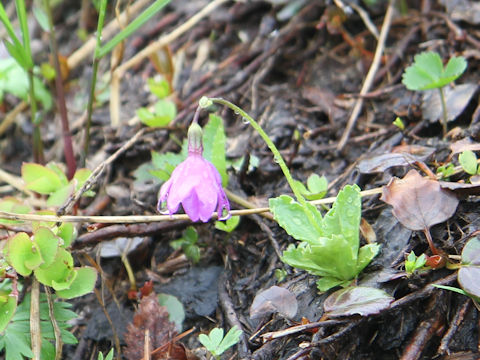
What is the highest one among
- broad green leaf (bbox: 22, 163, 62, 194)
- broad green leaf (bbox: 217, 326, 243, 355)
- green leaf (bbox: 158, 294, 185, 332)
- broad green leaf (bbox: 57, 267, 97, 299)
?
broad green leaf (bbox: 22, 163, 62, 194)

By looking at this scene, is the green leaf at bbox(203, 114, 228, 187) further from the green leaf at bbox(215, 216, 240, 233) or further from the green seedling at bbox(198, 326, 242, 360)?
the green seedling at bbox(198, 326, 242, 360)

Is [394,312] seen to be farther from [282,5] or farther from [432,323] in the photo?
[282,5]

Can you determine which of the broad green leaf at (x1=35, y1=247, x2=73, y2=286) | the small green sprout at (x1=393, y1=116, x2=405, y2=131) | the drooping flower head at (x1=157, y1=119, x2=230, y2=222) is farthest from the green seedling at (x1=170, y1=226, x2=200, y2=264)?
the small green sprout at (x1=393, y1=116, x2=405, y2=131)

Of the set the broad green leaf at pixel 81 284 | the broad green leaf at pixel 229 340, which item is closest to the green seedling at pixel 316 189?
the broad green leaf at pixel 229 340

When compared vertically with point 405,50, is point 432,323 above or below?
below

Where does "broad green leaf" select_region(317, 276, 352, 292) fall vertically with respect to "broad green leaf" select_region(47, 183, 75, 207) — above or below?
below

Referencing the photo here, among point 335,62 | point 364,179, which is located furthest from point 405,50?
point 364,179
